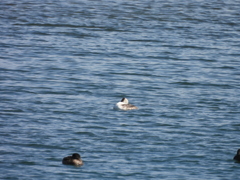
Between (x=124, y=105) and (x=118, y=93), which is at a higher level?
(x=124, y=105)

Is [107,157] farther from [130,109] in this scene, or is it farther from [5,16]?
[5,16]

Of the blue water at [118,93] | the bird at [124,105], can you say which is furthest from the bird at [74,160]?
the bird at [124,105]

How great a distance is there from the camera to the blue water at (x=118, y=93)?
1628 centimetres

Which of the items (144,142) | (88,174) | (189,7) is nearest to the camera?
(88,174)

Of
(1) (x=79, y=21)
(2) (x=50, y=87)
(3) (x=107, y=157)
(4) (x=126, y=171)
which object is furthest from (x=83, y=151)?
(1) (x=79, y=21)

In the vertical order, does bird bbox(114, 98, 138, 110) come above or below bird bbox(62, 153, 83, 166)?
below

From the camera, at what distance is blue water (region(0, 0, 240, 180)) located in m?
16.3

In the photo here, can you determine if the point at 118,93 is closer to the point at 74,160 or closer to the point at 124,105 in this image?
the point at 124,105

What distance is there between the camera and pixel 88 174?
50.2ft

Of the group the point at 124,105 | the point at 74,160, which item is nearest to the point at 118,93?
the point at 124,105

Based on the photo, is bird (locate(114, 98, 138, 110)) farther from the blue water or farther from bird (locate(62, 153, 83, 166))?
bird (locate(62, 153, 83, 166))

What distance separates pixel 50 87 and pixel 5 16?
56.2 ft

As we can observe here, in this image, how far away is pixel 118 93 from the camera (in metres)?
23.7

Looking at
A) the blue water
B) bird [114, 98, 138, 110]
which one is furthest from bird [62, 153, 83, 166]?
bird [114, 98, 138, 110]
